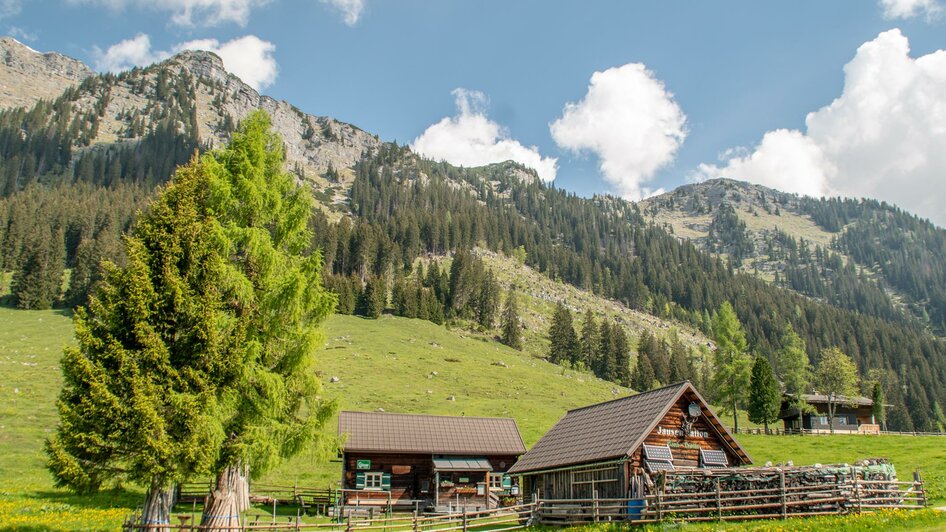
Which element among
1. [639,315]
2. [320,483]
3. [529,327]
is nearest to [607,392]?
[529,327]

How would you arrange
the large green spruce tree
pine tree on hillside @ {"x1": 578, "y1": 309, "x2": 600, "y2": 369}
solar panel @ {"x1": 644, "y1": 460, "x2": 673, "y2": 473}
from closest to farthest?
1. the large green spruce tree
2. solar panel @ {"x1": 644, "y1": 460, "x2": 673, "y2": 473}
3. pine tree on hillside @ {"x1": 578, "y1": 309, "x2": 600, "y2": 369}

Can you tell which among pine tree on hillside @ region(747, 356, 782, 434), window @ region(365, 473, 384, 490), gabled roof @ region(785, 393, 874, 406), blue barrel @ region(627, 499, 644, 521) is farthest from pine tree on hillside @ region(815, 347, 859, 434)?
blue barrel @ region(627, 499, 644, 521)

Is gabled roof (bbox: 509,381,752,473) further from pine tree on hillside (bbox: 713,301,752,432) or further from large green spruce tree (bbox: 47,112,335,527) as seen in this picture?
pine tree on hillside (bbox: 713,301,752,432)

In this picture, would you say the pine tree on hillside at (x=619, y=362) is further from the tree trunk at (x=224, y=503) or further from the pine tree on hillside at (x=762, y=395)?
the tree trunk at (x=224, y=503)

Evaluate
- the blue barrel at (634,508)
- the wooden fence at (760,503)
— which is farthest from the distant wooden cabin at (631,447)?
the wooden fence at (760,503)

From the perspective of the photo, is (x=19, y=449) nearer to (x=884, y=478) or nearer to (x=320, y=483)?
(x=320, y=483)

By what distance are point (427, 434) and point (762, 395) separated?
1943 inches

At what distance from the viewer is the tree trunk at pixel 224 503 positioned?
19781mm

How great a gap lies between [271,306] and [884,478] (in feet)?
80.3

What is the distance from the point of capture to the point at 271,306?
20.8m

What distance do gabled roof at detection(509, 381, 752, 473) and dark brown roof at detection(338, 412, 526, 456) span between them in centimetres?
776

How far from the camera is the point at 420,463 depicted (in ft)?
130

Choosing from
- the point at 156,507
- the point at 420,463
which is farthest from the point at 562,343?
the point at 156,507

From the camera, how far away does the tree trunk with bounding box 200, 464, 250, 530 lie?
19781mm
